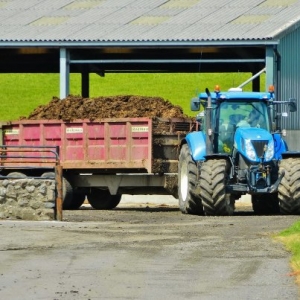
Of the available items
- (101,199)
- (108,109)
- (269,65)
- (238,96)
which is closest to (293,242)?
(238,96)

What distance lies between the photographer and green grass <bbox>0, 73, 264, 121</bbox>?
7631cm

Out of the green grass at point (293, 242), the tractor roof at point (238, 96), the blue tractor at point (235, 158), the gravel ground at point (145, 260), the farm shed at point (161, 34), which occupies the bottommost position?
the gravel ground at point (145, 260)

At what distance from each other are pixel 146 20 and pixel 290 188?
43.6 feet

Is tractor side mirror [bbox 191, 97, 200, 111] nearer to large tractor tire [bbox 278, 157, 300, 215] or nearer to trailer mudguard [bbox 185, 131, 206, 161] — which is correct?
trailer mudguard [bbox 185, 131, 206, 161]

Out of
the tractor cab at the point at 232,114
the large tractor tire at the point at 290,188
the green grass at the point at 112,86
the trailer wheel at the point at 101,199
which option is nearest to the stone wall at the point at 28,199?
the tractor cab at the point at 232,114

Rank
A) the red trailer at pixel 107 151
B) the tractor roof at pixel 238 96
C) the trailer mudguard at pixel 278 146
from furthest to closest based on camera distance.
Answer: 1. the red trailer at pixel 107 151
2. the tractor roof at pixel 238 96
3. the trailer mudguard at pixel 278 146

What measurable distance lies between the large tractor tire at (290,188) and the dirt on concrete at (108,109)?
4.17m

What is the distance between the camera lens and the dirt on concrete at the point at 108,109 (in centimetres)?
2622

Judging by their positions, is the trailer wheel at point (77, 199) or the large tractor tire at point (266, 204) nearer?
the large tractor tire at point (266, 204)

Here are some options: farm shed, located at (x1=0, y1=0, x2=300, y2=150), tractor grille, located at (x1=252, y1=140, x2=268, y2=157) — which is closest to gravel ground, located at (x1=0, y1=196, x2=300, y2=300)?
tractor grille, located at (x1=252, y1=140, x2=268, y2=157)

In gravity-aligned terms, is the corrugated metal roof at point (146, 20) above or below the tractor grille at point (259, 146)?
above

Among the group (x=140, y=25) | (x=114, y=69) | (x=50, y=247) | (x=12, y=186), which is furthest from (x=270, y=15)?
(x=50, y=247)

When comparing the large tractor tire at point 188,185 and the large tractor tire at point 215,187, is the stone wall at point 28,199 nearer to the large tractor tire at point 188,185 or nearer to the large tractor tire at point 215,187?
the large tractor tire at point 215,187

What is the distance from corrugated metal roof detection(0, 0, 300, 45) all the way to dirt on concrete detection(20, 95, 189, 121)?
214 inches
